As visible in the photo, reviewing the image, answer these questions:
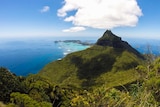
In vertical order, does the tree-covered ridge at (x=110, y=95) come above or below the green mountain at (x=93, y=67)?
above

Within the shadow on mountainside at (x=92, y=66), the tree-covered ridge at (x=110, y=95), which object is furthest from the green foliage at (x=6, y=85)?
the shadow on mountainside at (x=92, y=66)

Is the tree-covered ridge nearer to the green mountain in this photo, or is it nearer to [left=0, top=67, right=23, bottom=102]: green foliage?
[left=0, top=67, right=23, bottom=102]: green foliage

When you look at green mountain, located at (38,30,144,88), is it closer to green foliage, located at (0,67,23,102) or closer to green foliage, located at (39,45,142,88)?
green foliage, located at (39,45,142,88)

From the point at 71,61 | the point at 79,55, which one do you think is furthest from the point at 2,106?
the point at 79,55

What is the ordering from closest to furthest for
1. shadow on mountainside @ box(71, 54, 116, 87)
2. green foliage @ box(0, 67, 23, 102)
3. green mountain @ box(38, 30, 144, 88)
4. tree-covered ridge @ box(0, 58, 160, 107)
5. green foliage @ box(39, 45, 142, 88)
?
tree-covered ridge @ box(0, 58, 160, 107)
green foliage @ box(0, 67, 23, 102)
green mountain @ box(38, 30, 144, 88)
green foliage @ box(39, 45, 142, 88)
shadow on mountainside @ box(71, 54, 116, 87)

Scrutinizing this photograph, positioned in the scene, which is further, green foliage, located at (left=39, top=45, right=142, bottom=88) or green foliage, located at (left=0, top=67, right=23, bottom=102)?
green foliage, located at (left=39, top=45, right=142, bottom=88)

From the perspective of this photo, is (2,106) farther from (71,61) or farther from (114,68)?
(71,61)

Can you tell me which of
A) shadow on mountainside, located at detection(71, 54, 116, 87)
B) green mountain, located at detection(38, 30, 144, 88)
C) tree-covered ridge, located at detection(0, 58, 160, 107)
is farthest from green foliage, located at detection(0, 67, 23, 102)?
shadow on mountainside, located at detection(71, 54, 116, 87)

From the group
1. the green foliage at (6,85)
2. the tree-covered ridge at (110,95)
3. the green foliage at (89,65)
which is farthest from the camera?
the green foliage at (89,65)

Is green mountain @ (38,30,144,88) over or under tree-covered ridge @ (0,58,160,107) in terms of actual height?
under

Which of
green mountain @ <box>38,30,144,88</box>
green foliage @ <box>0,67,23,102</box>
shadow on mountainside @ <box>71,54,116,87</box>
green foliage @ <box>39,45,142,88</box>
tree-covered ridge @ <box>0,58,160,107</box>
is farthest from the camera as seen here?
shadow on mountainside @ <box>71,54,116,87</box>

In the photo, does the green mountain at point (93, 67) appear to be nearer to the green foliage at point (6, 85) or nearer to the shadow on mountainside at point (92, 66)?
the shadow on mountainside at point (92, 66)
